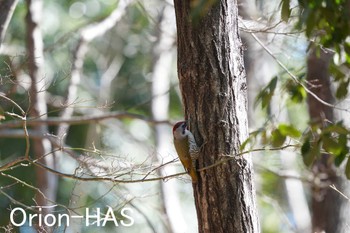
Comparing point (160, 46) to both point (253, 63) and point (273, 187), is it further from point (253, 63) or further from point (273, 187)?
point (273, 187)

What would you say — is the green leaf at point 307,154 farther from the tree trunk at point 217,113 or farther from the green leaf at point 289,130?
the tree trunk at point 217,113

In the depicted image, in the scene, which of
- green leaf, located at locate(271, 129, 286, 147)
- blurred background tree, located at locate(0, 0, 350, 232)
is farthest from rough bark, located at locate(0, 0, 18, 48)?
green leaf, located at locate(271, 129, 286, 147)

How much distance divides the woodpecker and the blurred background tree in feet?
1.46

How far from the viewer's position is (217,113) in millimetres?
3768

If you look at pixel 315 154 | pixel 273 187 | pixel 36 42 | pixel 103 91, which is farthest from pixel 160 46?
pixel 315 154

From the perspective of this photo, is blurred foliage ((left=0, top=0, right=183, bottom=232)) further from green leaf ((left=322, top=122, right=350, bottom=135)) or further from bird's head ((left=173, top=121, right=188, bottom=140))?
green leaf ((left=322, top=122, right=350, bottom=135))

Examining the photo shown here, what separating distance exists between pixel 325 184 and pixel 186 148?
3.35 metres

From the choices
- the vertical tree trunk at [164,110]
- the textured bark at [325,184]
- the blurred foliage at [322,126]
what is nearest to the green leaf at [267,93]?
the blurred foliage at [322,126]

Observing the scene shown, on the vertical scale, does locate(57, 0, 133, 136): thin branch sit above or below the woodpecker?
above

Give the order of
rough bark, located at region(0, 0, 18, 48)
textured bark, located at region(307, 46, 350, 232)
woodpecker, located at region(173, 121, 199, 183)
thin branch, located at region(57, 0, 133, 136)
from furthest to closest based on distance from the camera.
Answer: thin branch, located at region(57, 0, 133, 136), textured bark, located at region(307, 46, 350, 232), rough bark, located at region(0, 0, 18, 48), woodpecker, located at region(173, 121, 199, 183)

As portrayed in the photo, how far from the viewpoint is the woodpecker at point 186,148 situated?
12.2 feet

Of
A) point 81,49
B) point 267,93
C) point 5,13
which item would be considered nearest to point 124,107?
point 81,49

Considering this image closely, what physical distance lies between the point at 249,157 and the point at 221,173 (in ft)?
0.63

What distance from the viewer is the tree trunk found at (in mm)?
3727
